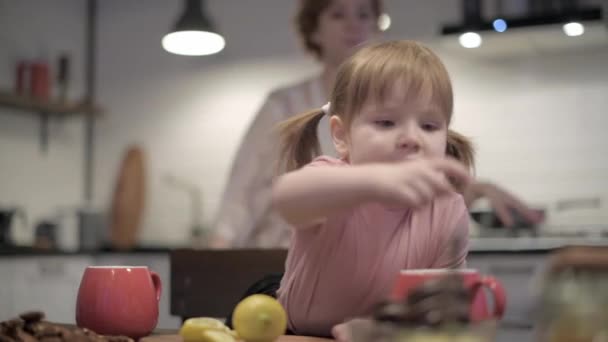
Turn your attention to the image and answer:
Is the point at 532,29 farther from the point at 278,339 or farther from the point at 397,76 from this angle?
the point at 278,339

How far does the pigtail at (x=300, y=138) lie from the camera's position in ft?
4.12

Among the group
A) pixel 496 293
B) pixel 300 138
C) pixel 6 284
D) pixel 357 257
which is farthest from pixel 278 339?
pixel 6 284

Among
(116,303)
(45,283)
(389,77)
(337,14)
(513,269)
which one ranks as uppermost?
(337,14)

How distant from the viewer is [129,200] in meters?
5.01

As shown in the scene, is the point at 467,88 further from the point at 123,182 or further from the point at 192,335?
the point at 192,335

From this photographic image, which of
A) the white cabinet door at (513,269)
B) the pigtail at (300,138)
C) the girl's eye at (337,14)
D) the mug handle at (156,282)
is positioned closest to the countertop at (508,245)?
the white cabinet door at (513,269)

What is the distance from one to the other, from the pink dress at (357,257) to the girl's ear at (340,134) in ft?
0.25

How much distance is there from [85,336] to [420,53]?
584mm

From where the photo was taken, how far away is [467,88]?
13.8ft

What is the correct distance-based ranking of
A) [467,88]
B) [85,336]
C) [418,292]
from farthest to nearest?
[467,88] < [85,336] < [418,292]

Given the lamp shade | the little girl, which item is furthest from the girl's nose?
the lamp shade

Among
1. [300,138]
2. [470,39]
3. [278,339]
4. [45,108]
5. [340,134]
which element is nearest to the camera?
[278,339]

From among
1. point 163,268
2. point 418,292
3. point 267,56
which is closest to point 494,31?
point 267,56

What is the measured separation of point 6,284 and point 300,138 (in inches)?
123
